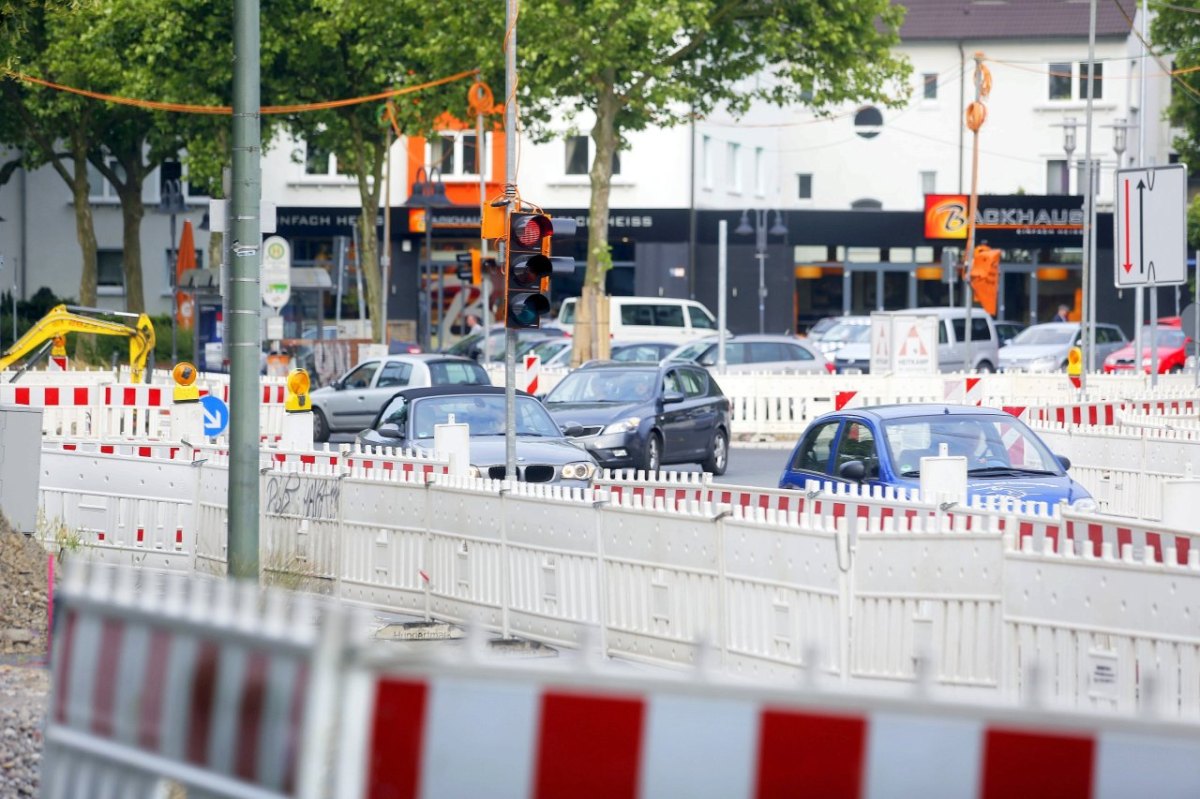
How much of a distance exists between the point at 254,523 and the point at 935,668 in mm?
4503

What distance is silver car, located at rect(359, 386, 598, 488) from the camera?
58.5 ft

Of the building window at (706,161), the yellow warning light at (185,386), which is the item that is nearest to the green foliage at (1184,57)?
the building window at (706,161)

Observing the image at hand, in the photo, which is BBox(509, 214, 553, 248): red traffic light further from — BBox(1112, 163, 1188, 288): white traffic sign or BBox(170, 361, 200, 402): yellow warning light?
BBox(170, 361, 200, 402): yellow warning light

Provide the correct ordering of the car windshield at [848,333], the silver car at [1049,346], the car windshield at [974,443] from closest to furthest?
1. the car windshield at [974,443]
2. the car windshield at [848,333]
3. the silver car at [1049,346]

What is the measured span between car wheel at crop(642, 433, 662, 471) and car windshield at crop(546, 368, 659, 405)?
62 centimetres

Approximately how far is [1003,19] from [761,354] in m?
32.3

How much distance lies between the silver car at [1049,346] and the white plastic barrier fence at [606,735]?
138 feet

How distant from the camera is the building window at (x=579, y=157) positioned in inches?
2352

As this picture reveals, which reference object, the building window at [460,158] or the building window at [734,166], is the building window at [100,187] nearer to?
the building window at [460,158]

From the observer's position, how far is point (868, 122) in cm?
6531

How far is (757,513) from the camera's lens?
1070 centimetres

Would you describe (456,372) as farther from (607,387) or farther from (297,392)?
(297,392)

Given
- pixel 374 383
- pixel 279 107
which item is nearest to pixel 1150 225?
pixel 374 383

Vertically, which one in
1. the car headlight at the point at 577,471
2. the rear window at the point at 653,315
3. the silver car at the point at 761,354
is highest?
the rear window at the point at 653,315
